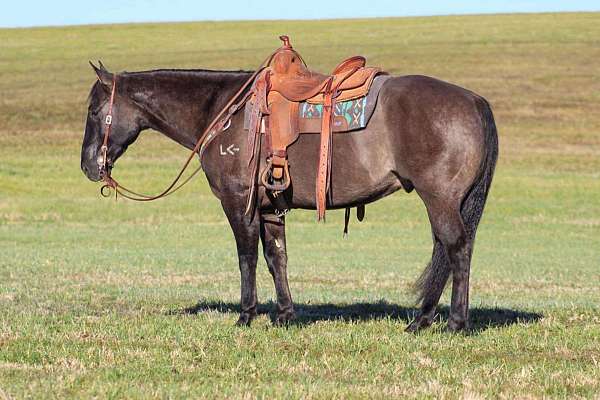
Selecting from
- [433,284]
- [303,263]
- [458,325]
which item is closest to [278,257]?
[433,284]

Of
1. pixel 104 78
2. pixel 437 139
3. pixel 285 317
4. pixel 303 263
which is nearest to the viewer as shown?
pixel 437 139

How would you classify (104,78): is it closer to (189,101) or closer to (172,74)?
(172,74)

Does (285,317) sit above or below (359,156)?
below

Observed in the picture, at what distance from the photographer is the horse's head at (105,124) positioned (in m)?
9.69

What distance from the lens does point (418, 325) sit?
348 inches

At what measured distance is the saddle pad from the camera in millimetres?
8703

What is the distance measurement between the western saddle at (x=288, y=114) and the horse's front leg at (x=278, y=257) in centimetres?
48

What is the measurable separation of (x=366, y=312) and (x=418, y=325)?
1745 millimetres

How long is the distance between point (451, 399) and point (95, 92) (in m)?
5.07

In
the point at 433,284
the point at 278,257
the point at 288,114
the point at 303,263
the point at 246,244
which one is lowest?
the point at 303,263

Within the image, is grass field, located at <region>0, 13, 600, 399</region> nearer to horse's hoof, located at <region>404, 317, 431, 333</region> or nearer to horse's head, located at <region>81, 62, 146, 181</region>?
horse's hoof, located at <region>404, 317, 431, 333</region>

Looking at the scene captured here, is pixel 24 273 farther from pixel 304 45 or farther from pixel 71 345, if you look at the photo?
pixel 304 45

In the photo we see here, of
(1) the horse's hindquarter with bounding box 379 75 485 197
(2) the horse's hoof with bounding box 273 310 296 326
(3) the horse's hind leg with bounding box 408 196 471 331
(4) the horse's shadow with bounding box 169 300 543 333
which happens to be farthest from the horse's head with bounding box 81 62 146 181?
(3) the horse's hind leg with bounding box 408 196 471 331

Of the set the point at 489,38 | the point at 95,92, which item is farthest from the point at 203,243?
the point at 489,38
